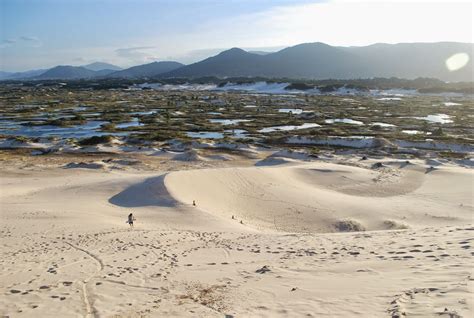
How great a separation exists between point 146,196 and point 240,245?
9867mm

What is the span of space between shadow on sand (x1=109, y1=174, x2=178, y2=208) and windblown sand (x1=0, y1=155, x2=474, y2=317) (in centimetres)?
10

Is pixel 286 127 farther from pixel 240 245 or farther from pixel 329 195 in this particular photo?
pixel 240 245

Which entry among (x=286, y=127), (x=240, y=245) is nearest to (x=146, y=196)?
(x=240, y=245)

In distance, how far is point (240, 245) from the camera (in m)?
14.7

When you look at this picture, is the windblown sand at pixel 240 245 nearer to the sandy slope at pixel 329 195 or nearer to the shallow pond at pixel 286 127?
the sandy slope at pixel 329 195

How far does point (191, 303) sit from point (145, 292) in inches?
55.3

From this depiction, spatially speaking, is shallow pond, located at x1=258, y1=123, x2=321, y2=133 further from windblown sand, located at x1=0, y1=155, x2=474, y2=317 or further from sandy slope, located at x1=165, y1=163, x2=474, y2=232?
windblown sand, located at x1=0, y1=155, x2=474, y2=317

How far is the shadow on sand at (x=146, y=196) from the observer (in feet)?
73.3

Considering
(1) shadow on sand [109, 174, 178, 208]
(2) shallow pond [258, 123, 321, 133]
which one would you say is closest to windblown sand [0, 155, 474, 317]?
(1) shadow on sand [109, 174, 178, 208]

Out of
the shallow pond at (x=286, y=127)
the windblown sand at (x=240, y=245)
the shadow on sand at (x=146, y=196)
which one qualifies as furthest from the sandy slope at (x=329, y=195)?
the shallow pond at (x=286, y=127)

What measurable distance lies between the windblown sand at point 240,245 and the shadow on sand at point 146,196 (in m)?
0.10

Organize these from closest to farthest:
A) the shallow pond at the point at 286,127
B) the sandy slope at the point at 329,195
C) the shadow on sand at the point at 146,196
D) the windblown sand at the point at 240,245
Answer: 1. the windblown sand at the point at 240,245
2. the sandy slope at the point at 329,195
3. the shadow on sand at the point at 146,196
4. the shallow pond at the point at 286,127

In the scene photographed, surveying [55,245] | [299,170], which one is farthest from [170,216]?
[299,170]

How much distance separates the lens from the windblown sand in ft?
29.9
